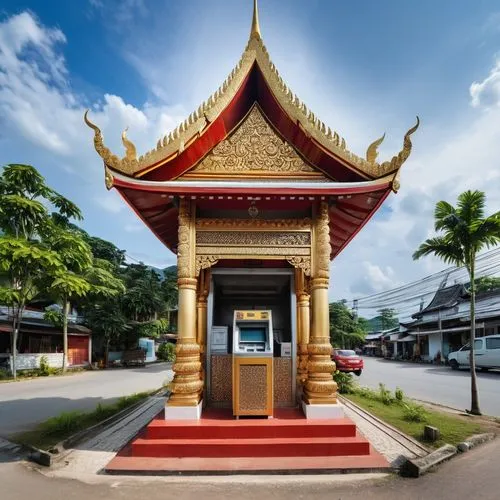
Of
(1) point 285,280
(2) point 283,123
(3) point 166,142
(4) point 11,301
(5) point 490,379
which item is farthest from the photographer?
(4) point 11,301

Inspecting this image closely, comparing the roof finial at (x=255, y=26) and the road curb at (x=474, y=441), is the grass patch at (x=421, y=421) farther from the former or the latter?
the roof finial at (x=255, y=26)

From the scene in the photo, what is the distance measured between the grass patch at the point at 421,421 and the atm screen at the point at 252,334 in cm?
305

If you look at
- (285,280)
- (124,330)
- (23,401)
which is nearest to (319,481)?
(285,280)

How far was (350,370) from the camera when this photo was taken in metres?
20.6

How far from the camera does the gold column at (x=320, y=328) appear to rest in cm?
638

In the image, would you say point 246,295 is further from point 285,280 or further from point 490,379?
point 490,379

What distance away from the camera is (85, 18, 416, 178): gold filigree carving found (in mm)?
6605

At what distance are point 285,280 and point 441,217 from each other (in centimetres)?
433

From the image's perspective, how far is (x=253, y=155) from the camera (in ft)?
23.8

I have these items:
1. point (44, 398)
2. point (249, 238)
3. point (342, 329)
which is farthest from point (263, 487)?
point (342, 329)

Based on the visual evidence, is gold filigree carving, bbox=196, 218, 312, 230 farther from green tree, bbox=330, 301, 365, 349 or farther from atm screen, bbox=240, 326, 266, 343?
green tree, bbox=330, 301, 365, 349

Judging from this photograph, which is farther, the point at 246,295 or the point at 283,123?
the point at 246,295

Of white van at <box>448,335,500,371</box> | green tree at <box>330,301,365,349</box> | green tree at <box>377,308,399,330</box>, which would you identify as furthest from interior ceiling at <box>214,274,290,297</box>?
green tree at <box>377,308,399,330</box>

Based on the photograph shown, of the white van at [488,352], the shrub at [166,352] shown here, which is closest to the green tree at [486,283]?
the white van at [488,352]
